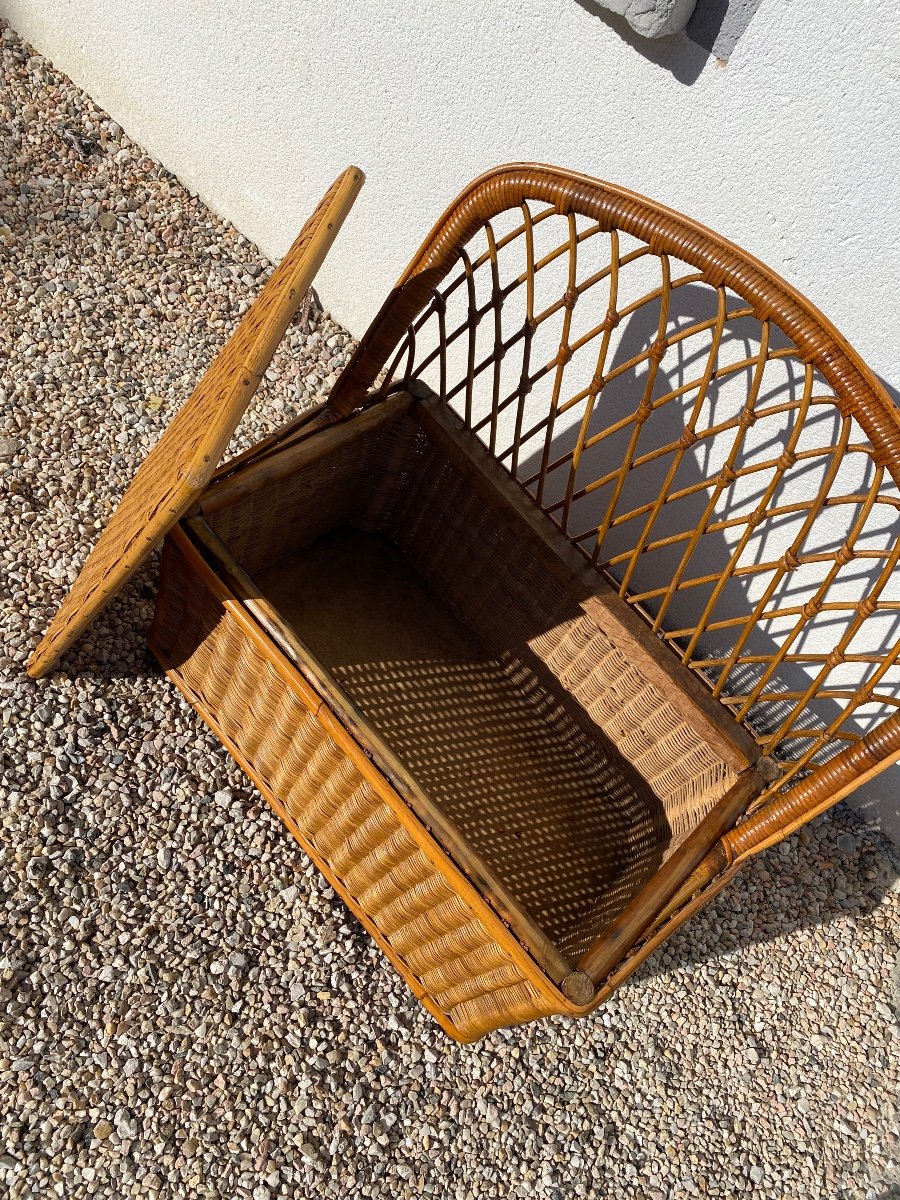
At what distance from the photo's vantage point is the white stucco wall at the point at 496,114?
1374 mm

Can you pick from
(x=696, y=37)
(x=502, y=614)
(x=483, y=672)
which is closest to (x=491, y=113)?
(x=696, y=37)

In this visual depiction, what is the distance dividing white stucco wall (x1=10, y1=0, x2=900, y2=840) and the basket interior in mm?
602

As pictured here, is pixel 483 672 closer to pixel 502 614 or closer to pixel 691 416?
pixel 502 614

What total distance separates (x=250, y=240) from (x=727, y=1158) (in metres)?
2.29

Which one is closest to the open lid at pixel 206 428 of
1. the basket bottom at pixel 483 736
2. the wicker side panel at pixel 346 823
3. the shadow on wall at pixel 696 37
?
the wicker side panel at pixel 346 823

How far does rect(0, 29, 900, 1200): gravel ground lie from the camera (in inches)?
56.0

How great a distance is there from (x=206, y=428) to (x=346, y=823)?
0.63 meters

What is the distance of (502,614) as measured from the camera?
1.86 metres

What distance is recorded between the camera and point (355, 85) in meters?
1.91

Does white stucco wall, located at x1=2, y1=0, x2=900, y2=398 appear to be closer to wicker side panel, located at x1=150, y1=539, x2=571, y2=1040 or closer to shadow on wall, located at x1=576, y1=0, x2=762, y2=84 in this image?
shadow on wall, located at x1=576, y1=0, x2=762, y2=84

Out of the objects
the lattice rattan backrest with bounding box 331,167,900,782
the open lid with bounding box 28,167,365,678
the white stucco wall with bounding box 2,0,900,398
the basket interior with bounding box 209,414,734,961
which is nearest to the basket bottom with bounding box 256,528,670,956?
the basket interior with bounding box 209,414,734,961

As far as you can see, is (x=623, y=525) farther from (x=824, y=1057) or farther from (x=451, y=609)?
(x=824, y=1057)

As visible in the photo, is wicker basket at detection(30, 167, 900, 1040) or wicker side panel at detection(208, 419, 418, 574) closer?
wicker basket at detection(30, 167, 900, 1040)

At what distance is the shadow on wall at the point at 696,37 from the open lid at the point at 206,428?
0.53 metres
